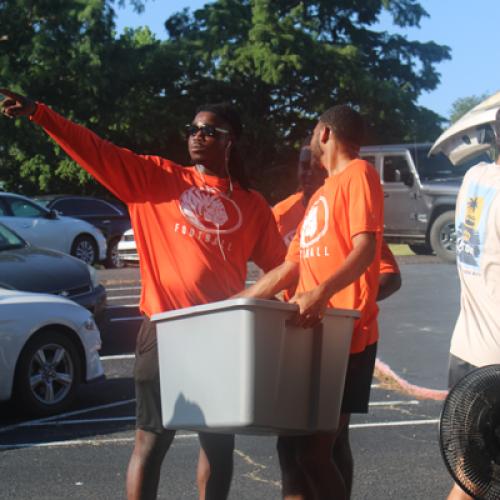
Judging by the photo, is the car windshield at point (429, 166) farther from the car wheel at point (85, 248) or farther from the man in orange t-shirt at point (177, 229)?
the man in orange t-shirt at point (177, 229)

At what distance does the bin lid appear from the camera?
322cm

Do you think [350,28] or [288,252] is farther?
[350,28]

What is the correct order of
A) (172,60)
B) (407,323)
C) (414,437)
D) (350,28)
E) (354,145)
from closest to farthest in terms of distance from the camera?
(354,145) < (414,437) < (407,323) < (172,60) < (350,28)

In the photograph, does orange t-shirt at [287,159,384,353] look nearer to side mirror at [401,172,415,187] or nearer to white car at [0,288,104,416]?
white car at [0,288,104,416]

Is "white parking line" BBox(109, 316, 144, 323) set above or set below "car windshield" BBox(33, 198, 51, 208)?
below

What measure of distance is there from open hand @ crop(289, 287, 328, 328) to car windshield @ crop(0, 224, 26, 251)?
705cm

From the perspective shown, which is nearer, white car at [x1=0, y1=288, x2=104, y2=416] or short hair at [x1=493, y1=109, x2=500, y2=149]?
short hair at [x1=493, y1=109, x2=500, y2=149]

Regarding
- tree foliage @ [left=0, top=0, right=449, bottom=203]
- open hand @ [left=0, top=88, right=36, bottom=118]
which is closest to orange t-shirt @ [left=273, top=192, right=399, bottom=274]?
open hand @ [left=0, top=88, right=36, bottom=118]

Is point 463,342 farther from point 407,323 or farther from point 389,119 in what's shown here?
point 389,119

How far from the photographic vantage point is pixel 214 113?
4164mm

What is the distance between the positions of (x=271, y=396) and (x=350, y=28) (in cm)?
3397

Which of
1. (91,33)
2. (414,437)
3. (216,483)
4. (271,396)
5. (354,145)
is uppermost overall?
(91,33)

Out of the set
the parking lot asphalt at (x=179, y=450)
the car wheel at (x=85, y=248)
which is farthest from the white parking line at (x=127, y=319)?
the car wheel at (x=85, y=248)

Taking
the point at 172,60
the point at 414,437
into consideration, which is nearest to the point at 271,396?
the point at 414,437
